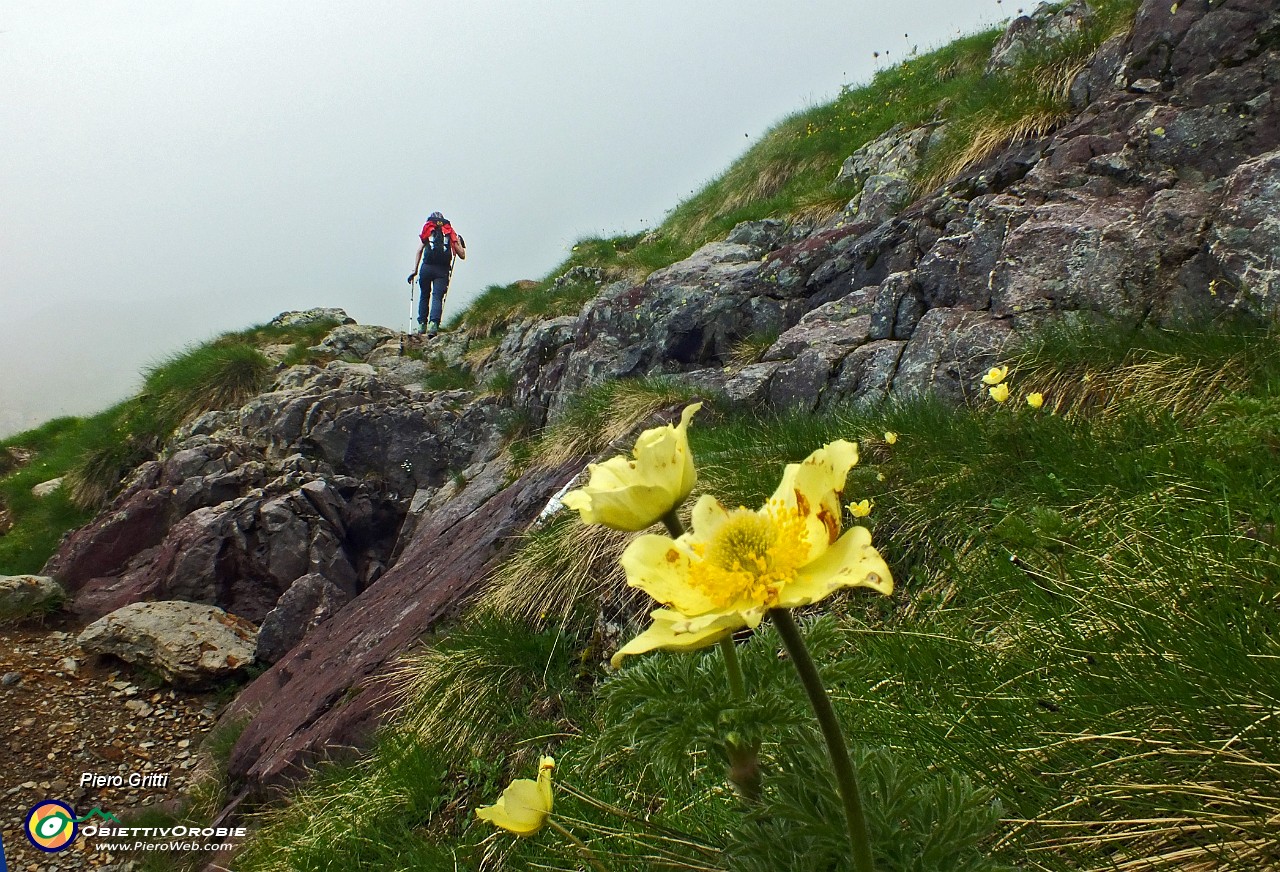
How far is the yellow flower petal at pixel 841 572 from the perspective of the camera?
0.73 m

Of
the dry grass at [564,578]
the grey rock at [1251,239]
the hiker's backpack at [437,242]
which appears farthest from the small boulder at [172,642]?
the hiker's backpack at [437,242]

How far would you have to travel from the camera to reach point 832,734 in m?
0.74

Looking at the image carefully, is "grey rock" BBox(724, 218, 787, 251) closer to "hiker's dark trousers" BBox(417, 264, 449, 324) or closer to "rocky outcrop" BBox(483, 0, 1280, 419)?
"rocky outcrop" BBox(483, 0, 1280, 419)

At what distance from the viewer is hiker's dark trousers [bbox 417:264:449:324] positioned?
14453mm

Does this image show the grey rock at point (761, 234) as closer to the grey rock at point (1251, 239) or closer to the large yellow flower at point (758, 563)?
the grey rock at point (1251, 239)

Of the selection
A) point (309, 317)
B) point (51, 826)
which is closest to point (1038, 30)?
point (51, 826)

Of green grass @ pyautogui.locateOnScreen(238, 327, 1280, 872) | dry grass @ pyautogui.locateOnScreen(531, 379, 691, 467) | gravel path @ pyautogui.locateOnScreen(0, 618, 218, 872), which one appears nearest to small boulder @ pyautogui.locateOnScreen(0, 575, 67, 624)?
gravel path @ pyautogui.locateOnScreen(0, 618, 218, 872)

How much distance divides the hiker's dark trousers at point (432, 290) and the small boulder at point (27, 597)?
27.2ft

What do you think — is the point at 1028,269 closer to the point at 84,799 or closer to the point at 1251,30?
the point at 1251,30

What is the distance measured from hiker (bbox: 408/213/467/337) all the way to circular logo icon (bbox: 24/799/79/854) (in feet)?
33.9

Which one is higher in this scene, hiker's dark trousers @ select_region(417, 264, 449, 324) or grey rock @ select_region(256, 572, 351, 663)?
hiker's dark trousers @ select_region(417, 264, 449, 324)

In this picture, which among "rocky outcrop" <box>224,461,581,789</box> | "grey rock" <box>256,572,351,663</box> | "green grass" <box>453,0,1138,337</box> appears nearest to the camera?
"rocky outcrop" <box>224,461,581,789</box>

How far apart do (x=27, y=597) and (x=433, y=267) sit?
9.12 m

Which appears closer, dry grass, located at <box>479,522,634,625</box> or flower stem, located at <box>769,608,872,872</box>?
flower stem, located at <box>769,608,872,872</box>
